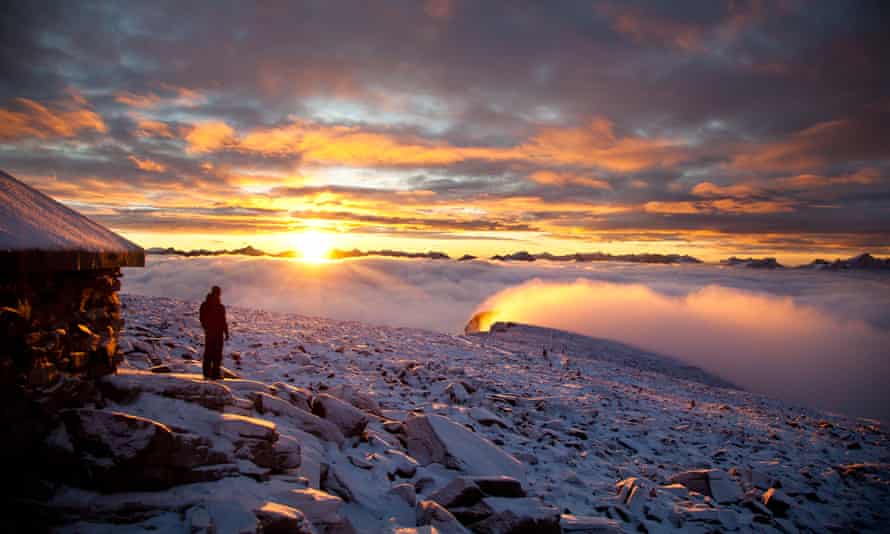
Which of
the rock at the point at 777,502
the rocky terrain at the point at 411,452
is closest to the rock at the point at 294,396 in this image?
the rocky terrain at the point at 411,452

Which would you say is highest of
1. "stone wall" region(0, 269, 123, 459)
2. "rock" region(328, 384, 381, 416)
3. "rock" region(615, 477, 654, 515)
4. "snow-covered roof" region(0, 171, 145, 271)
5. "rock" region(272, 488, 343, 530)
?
"snow-covered roof" region(0, 171, 145, 271)

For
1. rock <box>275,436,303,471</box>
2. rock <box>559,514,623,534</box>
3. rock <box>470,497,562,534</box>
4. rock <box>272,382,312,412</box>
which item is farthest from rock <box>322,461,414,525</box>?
rock <box>559,514,623,534</box>

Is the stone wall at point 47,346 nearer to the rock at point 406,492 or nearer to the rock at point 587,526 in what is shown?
the rock at point 406,492

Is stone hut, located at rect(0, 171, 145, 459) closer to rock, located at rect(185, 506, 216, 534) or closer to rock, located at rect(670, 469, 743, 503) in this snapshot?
rock, located at rect(185, 506, 216, 534)

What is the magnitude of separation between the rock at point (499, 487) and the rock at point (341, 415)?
8.42ft

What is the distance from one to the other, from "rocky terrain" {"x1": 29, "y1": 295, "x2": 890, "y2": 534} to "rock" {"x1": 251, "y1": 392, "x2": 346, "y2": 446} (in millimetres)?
26

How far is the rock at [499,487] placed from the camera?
6.61m

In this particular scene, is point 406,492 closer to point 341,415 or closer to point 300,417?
point 341,415

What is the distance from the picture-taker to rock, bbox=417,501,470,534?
18.2 feet

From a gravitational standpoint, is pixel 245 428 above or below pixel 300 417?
above

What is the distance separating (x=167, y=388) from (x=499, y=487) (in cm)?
517

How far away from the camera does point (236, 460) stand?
5418mm

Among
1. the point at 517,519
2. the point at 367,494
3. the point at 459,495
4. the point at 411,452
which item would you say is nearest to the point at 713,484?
the point at 517,519

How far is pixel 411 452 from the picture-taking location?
825cm
